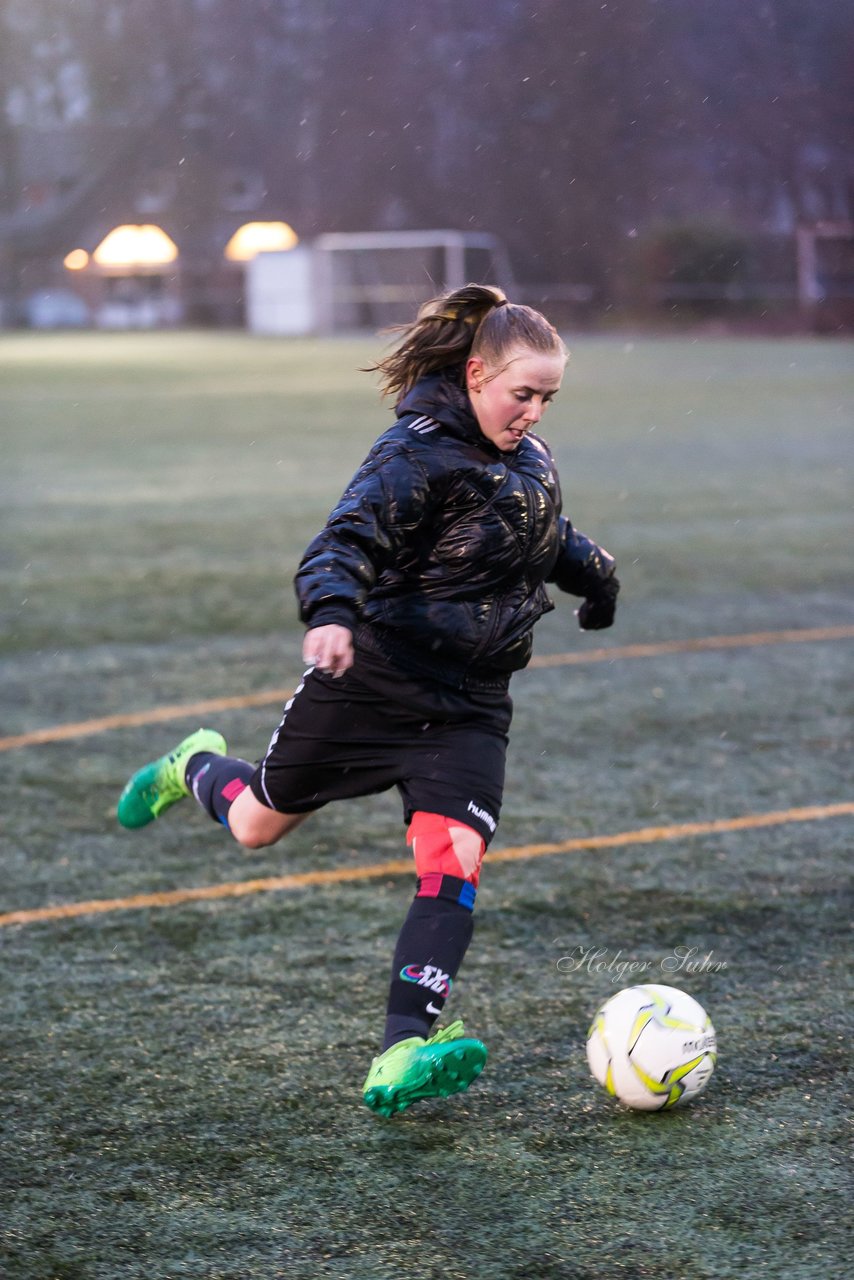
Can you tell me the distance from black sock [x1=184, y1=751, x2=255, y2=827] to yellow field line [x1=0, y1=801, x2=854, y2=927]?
1.26 ft

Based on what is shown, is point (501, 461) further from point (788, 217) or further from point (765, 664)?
point (788, 217)

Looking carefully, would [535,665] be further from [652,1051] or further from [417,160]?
[417,160]

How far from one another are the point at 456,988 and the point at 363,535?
1.11 meters

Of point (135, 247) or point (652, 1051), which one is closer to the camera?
point (652, 1051)

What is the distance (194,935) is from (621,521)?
25.0 ft

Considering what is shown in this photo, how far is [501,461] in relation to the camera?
11.1ft

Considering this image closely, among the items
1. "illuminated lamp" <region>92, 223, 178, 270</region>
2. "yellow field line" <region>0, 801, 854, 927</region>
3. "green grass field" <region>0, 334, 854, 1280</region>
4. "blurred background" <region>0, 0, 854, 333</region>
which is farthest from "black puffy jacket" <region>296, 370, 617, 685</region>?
"illuminated lamp" <region>92, 223, 178, 270</region>

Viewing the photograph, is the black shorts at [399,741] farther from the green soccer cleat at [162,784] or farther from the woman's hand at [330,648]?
the green soccer cleat at [162,784]

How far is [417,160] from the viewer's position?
52531 mm

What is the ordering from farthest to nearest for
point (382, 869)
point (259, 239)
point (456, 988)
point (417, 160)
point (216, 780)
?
point (417, 160)
point (259, 239)
point (382, 869)
point (216, 780)
point (456, 988)

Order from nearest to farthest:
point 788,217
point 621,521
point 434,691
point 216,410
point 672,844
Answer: point 434,691 → point 672,844 → point 621,521 → point 216,410 → point 788,217

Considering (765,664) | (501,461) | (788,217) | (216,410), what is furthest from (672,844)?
(788,217)

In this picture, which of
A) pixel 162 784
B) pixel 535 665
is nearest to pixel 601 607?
pixel 162 784

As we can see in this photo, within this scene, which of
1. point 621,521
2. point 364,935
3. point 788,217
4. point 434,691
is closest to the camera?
point 434,691
